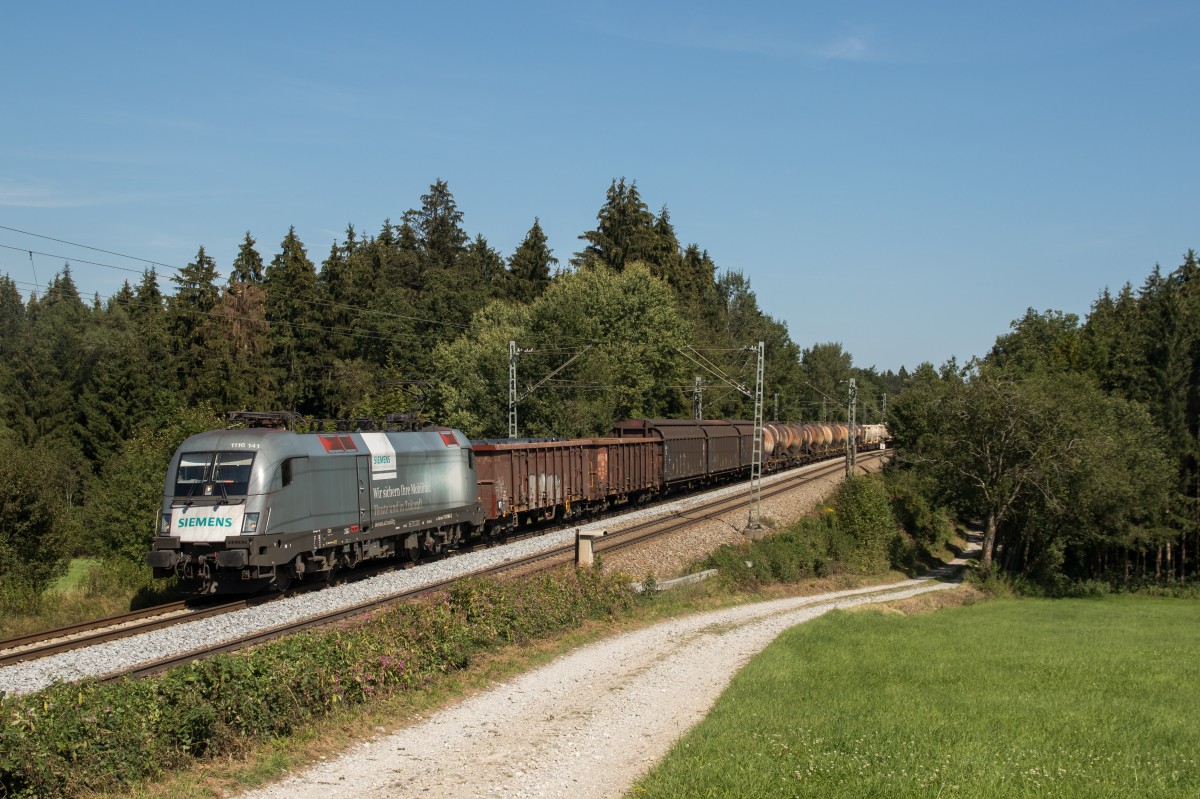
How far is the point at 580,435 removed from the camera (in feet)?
178

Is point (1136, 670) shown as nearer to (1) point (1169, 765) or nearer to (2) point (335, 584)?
(1) point (1169, 765)

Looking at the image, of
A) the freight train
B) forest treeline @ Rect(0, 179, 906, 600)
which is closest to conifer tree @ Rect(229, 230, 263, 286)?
forest treeline @ Rect(0, 179, 906, 600)

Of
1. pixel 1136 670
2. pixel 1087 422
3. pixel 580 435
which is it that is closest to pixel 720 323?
pixel 580 435

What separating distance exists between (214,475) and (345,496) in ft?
12.0

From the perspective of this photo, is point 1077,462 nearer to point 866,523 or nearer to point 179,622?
point 866,523

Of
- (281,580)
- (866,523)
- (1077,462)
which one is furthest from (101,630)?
(1077,462)

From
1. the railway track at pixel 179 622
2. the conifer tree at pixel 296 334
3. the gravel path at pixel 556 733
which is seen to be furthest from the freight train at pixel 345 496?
the conifer tree at pixel 296 334

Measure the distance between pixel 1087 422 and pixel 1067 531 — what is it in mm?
6106

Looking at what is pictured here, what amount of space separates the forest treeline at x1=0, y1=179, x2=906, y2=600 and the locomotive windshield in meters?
14.7

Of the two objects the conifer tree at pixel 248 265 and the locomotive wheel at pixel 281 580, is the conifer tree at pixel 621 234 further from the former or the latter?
→ the locomotive wheel at pixel 281 580

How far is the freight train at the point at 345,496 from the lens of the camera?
1956 cm

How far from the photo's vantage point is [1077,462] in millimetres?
42562

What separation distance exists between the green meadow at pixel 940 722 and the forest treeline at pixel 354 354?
84.3ft

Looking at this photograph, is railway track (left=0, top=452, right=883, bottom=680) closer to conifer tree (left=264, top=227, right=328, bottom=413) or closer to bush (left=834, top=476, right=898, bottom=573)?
bush (left=834, top=476, right=898, bottom=573)
